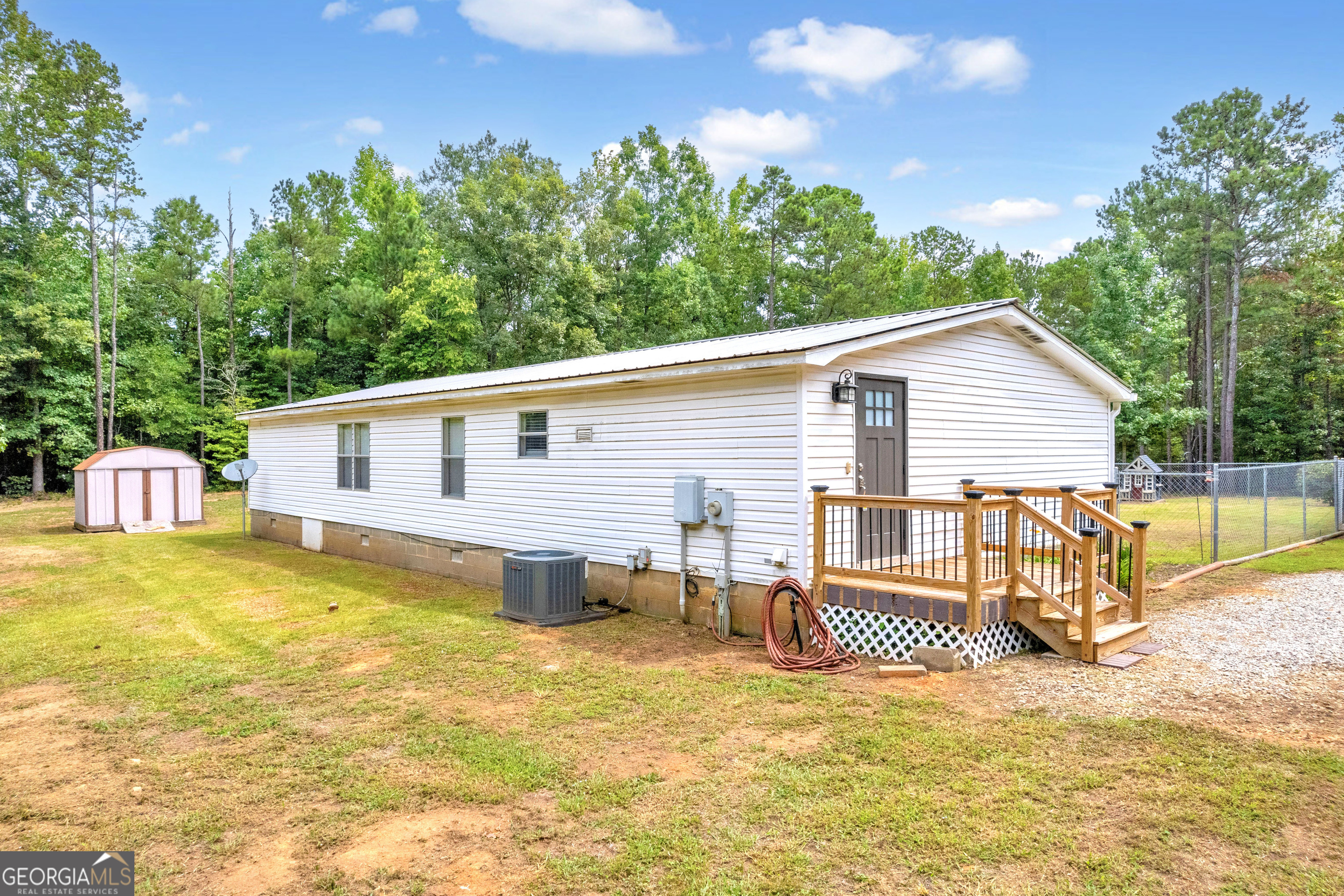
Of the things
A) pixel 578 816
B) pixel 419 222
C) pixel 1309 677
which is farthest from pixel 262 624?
pixel 419 222

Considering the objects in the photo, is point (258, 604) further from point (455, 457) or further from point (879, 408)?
point (879, 408)

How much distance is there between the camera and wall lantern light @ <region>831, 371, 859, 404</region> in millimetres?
6562

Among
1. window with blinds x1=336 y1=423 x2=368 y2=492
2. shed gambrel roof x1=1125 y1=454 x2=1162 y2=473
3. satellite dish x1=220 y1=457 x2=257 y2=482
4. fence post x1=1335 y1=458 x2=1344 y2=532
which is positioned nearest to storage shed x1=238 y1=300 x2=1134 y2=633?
window with blinds x1=336 y1=423 x2=368 y2=492

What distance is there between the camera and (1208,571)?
9.74m

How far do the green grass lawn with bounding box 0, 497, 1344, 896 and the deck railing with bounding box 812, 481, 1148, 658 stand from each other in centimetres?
83

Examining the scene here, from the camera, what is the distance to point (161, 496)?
1817cm

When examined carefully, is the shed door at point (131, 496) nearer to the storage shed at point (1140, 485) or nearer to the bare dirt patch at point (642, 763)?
the bare dirt patch at point (642, 763)

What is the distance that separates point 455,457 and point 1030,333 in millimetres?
7945

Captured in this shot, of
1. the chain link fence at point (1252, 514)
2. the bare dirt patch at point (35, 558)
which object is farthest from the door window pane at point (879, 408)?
the bare dirt patch at point (35, 558)

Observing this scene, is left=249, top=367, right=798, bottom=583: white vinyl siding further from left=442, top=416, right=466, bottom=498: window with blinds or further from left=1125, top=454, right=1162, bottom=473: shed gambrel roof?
left=1125, top=454, right=1162, bottom=473: shed gambrel roof

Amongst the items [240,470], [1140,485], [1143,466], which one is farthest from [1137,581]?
[1143,466]

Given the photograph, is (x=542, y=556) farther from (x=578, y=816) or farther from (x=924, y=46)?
(x=924, y=46)

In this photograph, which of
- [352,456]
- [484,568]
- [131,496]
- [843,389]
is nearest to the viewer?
[843,389]

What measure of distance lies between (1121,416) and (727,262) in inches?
613
